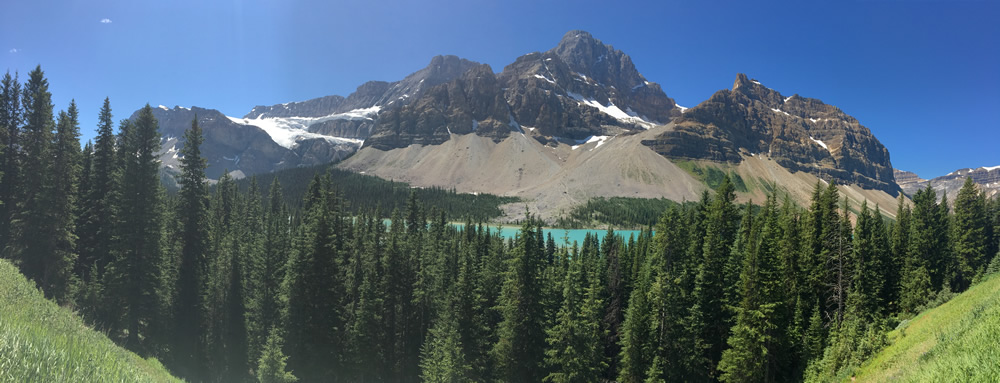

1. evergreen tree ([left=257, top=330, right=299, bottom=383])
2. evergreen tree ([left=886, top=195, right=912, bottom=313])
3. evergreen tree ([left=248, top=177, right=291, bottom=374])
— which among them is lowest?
evergreen tree ([left=257, top=330, right=299, bottom=383])

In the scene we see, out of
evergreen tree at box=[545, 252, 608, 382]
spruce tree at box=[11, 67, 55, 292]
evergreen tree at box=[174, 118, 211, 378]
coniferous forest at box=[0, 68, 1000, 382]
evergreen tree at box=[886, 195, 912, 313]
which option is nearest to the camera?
spruce tree at box=[11, 67, 55, 292]

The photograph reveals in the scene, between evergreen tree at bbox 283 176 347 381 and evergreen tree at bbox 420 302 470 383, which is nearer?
evergreen tree at bbox 420 302 470 383

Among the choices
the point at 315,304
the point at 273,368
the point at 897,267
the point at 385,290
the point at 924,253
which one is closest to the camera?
the point at 273,368

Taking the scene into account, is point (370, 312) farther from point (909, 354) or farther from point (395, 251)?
point (909, 354)

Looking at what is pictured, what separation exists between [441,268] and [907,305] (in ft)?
131

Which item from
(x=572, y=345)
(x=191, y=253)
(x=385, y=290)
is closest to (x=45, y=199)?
(x=191, y=253)

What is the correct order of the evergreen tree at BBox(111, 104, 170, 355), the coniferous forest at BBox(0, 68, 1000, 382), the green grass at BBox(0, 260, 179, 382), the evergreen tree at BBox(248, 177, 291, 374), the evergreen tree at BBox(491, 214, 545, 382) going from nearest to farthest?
the green grass at BBox(0, 260, 179, 382), the coniferous forest at BBox(0, 68, 1000, 382), the evergreen tree at BBox(111, 104, 170, 355), the evergreen tree at BBox(491, 214, 545, 382), the evergreen tree at BBox(248, 177, 291, 374)

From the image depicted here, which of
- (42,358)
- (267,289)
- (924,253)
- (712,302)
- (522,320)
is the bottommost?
Result: (267,289)

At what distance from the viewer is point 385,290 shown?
3506 centimetres

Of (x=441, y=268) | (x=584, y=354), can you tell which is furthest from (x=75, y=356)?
(x=441, y=268)

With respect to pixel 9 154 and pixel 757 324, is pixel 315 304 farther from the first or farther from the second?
pixel 757 324

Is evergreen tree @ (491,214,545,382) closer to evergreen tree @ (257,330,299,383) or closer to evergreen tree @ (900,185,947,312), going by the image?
evergreen tree @ (257,330,299,383)

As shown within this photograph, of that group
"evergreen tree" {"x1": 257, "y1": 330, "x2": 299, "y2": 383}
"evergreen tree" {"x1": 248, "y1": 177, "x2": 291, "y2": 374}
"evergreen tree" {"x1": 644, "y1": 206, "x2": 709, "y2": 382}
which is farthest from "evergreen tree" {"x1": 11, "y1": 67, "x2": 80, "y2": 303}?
"evergreen tree" {"x1": 644, "y1": 206, "x2": 709, "y2": 382}

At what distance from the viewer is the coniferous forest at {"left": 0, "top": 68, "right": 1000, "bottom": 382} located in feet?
87.9
